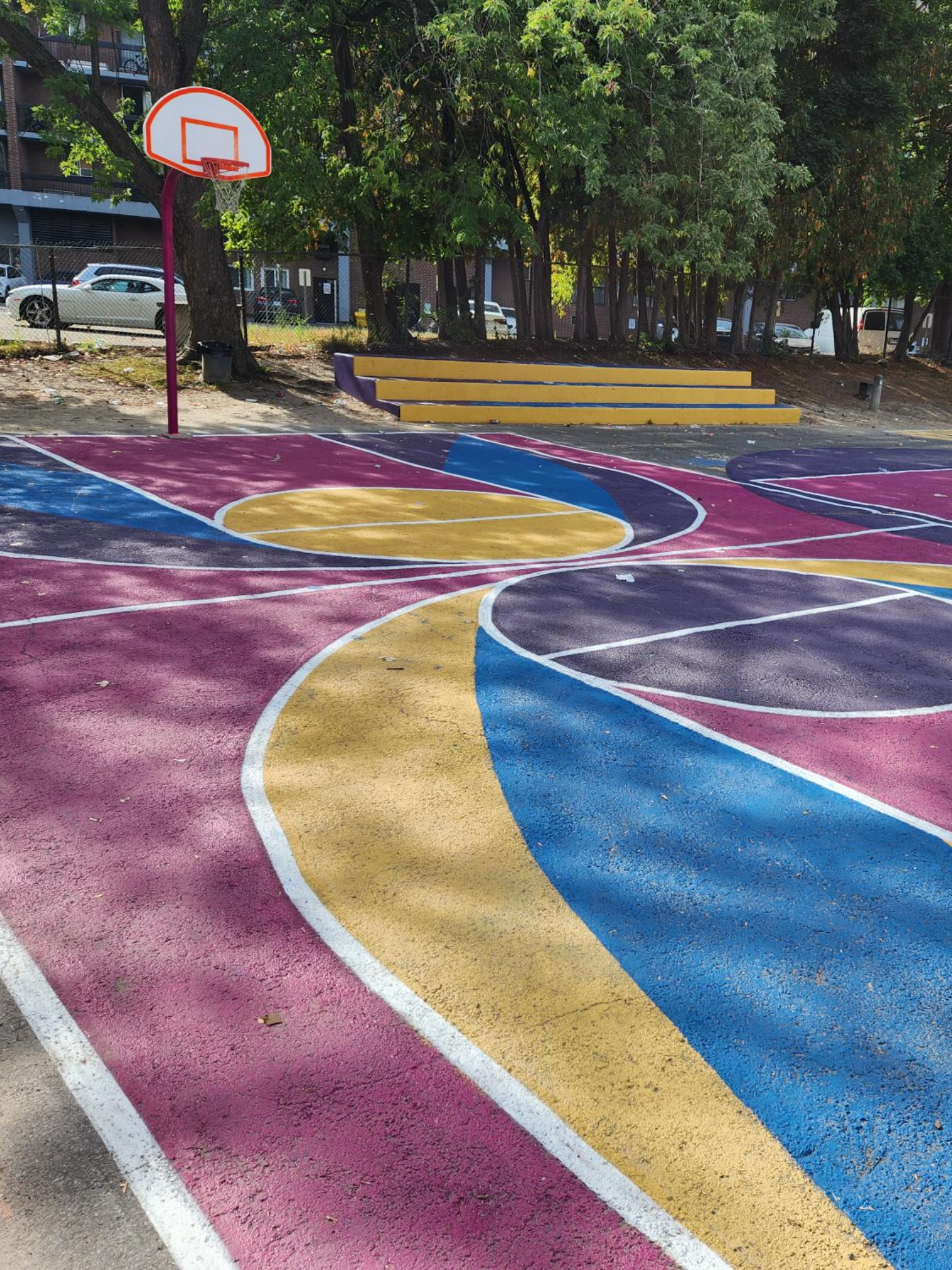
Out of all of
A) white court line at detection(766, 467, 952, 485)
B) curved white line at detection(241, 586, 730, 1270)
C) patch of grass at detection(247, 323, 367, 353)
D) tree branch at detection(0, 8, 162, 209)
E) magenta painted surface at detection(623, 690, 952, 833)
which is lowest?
curved white line at detection(241, 586, 730, 1270)

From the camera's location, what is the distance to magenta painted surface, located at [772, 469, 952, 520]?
1418 cm

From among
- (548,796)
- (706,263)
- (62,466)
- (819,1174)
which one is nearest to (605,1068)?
(819,1174)

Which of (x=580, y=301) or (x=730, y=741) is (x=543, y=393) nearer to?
(x=580, y=301)

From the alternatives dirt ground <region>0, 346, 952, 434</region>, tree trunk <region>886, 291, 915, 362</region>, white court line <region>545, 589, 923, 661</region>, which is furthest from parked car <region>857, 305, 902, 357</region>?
white court line <region>545, 589, 923, 661</region>

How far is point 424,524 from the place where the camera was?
35.6 ft

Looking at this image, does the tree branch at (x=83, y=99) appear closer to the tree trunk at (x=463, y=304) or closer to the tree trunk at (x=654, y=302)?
the tree trunk at (x=463, y=304)

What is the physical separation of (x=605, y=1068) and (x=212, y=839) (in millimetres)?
1991

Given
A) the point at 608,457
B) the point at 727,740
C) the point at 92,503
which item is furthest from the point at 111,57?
the point at 727,740

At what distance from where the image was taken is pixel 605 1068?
130 inches

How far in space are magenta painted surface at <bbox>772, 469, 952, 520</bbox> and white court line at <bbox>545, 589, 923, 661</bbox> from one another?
17.1ft

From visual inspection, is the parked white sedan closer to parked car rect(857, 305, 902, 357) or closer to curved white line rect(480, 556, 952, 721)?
curved white line rect(480, 556, 952, 721)

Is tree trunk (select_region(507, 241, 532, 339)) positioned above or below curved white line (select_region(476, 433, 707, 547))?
above

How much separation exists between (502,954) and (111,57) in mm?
55013

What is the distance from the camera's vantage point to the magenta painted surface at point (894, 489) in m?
14.2
